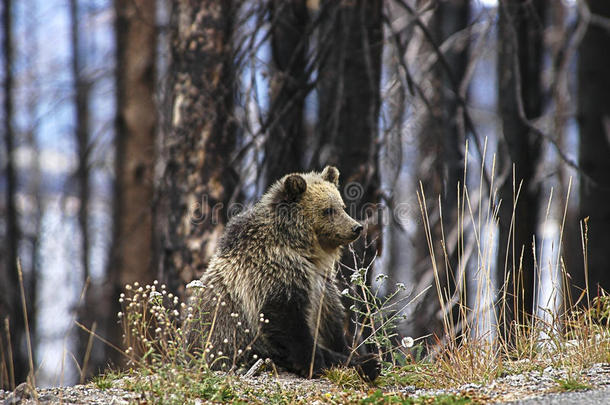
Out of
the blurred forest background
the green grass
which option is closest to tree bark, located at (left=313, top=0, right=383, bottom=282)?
the blurred forest background

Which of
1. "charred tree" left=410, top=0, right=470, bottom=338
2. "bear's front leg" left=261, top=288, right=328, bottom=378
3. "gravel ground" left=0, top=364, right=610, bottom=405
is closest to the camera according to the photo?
"gravel ground" left=0, top=364, right=610, bottom=405

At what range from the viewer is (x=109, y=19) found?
39.4 ft

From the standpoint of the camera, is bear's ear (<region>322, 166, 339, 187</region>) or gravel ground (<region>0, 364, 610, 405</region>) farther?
bear's ear (<region>322, 166, 339, 187</region>)

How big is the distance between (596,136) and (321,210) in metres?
5.44

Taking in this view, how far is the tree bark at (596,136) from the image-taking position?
8.43 meters

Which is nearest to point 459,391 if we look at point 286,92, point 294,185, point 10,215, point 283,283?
point 283,283

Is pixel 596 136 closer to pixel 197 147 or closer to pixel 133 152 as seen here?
pixel 197 147

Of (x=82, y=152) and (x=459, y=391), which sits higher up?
(x=82, y=152)

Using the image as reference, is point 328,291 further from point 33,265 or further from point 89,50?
point 89,50

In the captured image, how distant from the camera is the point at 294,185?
16.5ft

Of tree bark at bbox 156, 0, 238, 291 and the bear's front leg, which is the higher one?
tree bark at bbox 156, 0, 238, 291

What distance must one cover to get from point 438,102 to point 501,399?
5.33 m

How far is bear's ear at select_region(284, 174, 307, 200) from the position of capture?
16.4 ft

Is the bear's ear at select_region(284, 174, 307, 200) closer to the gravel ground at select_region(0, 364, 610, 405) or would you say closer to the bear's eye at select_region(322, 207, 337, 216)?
the bear's eye at select_region(322, 207, 337, 216)
